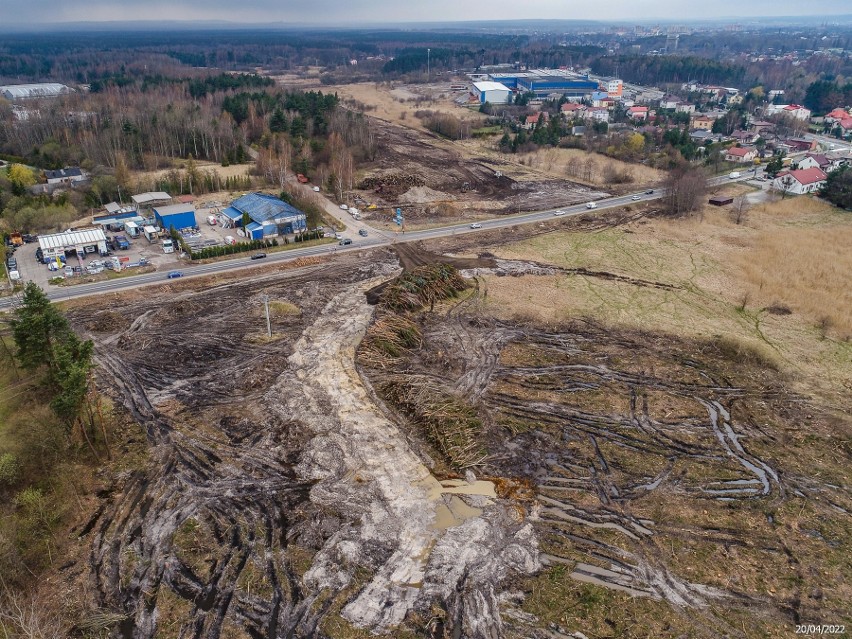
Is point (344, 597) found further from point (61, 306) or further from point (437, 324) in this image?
point (61, 306)

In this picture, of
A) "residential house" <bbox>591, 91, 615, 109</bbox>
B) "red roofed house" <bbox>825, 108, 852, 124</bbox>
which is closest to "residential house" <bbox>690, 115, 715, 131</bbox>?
"residential house" <bbox>591, 91, 615, 109</bbox>

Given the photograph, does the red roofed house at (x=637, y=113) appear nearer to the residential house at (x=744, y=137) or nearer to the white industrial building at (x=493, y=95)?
the residential house at (x=744, y=137)

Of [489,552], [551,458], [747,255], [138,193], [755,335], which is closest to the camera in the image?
[489,552]

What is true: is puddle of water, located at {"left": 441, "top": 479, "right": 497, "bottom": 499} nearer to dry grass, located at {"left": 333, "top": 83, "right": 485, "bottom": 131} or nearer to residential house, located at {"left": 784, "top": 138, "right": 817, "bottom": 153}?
dry grass, located at {"left": 333, "top": 83, "right": 485, "bottom": 131}

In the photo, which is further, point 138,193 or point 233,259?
point 138,193

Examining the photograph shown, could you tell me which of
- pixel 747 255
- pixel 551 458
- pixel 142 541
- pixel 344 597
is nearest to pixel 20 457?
pixel 142 541

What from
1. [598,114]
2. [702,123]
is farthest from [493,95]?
[702,123]

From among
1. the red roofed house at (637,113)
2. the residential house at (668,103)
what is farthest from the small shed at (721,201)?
the residential house at (668,103)
